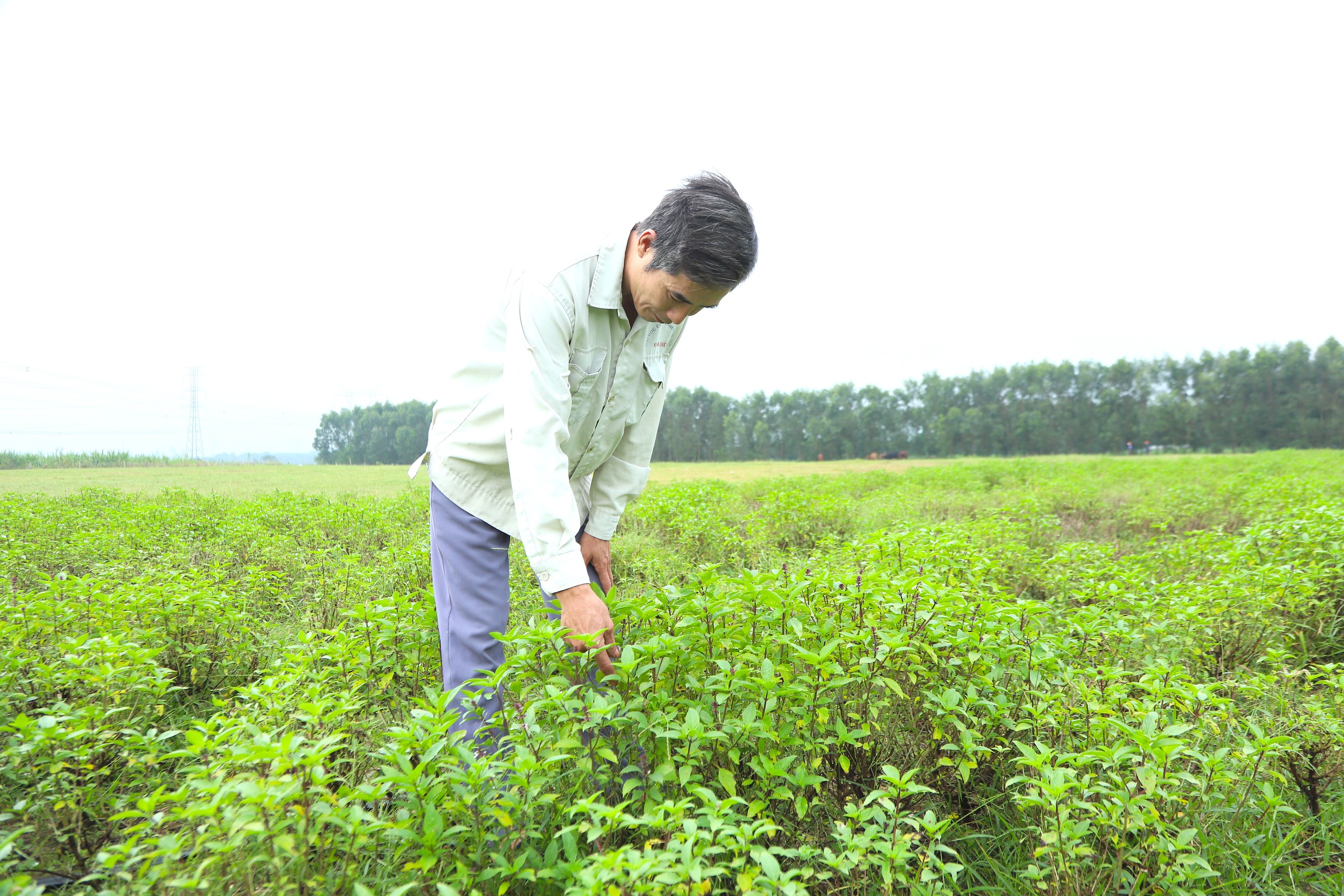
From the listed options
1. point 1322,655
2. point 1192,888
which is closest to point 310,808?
Result: point 1192,888

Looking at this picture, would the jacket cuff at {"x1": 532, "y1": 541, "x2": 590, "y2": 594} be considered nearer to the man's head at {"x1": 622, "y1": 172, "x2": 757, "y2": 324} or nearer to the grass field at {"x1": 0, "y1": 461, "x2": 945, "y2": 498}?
the man's head at {"x1": 622, "y1": 172, "x2": 757, "y2": 324}

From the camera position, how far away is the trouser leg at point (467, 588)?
224cm

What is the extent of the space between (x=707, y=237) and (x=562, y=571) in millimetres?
1089

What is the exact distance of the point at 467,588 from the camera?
90.4 inches

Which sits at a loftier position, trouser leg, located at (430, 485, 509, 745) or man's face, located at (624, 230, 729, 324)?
man's face, located at (624, 230, 729, 324)

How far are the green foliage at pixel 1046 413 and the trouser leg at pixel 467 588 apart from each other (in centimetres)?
6016

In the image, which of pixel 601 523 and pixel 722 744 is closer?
pixel 722 744

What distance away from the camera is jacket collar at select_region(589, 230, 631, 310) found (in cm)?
219

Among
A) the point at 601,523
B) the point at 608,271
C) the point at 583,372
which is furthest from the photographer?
the point at 601,523

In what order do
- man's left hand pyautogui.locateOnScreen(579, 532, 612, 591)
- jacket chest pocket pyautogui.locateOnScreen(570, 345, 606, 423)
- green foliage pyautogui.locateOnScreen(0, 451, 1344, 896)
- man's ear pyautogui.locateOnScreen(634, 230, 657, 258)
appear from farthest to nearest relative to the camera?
man's left hand pyautogui.locateOnScreen(579, 532, 612, 591)
jacket chest pocket pyautogui.locateOnScreen(570, 345, 606, 423)
man's ear pyautogui.locateOnScreen(634, 230, 657, 258)
green foliage pyautogui.locateOnScreen(0, 451, 1344, 896)

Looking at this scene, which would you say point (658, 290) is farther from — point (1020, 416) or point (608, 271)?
point (1020, 416)

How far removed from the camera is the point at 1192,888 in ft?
5.89

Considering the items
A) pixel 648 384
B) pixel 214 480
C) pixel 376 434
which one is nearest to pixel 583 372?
pixel 648 384

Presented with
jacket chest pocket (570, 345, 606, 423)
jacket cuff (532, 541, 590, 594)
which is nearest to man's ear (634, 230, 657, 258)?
jacket chest pocket (570, 345, 606, 423)
